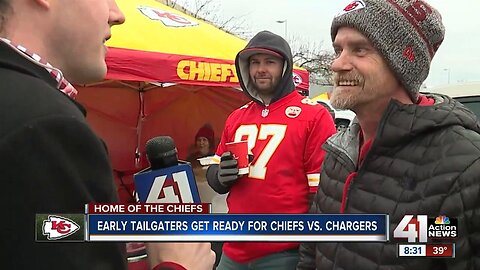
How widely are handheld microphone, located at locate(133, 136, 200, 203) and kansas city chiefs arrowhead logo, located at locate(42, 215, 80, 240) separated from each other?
0.42m

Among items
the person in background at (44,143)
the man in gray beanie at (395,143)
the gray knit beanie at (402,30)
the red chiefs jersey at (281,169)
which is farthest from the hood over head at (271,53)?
the person in background at (44,143)

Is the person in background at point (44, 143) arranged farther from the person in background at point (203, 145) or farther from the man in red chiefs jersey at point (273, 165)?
the person in background at point (203, 145)

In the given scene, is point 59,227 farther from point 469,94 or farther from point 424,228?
point 469,94

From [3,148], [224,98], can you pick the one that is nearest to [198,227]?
[3,148]

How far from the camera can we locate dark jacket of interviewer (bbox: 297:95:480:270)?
1384 millimetres

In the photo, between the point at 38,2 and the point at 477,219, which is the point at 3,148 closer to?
the point at 38,2

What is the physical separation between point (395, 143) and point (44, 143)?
1.14 m

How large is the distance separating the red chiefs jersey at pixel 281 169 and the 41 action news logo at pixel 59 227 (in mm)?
1747

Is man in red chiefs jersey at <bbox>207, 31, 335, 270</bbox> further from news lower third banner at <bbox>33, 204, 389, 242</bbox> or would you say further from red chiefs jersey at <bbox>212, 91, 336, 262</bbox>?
news lower third banner at <bbox>33, 204, 389, 242</bbox>

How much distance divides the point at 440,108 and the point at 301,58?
31770mm

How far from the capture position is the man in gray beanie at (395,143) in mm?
1399

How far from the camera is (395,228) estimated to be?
148 centimetres

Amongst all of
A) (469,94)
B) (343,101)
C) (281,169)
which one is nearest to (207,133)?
(469,94)

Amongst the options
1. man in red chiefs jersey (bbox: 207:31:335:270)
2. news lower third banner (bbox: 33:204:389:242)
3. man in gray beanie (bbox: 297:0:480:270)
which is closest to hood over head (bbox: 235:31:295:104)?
man in red chiefs jersey (bbox: 207:31:335:270)
